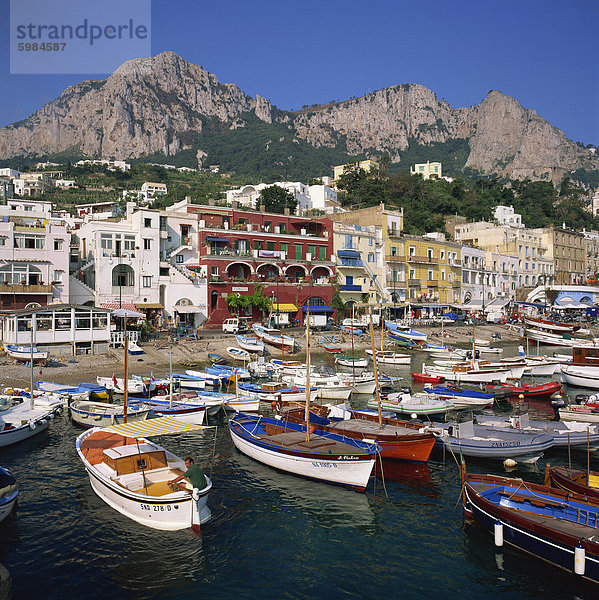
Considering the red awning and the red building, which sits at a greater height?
the red building

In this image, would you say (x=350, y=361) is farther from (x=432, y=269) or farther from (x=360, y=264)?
(x=432, y=269)

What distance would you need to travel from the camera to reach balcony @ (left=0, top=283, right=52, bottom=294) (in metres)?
42.4

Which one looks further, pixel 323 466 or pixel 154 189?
pixel 154 189

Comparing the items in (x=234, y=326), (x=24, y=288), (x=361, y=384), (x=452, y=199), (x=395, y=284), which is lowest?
(x=361, y=384)

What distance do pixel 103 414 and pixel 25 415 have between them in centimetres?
365

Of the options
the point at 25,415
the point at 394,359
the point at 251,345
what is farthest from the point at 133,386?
the point at 394,359

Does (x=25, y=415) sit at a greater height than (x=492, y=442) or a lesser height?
greater

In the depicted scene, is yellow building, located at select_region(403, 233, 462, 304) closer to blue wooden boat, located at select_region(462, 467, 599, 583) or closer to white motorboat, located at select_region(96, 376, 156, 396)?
white motorboat, located at select_region(96, 376, 156, 396)

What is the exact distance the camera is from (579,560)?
12.2m

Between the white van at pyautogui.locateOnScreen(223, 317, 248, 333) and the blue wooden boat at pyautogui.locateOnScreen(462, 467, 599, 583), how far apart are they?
123 feet

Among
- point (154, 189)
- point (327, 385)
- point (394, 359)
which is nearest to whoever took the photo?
point (327, 385)

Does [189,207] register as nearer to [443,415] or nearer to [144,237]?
[144,237]

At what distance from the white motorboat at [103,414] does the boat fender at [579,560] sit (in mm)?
18626

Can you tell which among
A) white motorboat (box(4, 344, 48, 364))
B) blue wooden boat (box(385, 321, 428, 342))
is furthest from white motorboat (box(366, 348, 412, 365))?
white motorboat (box(4, 344, 48, 364))
